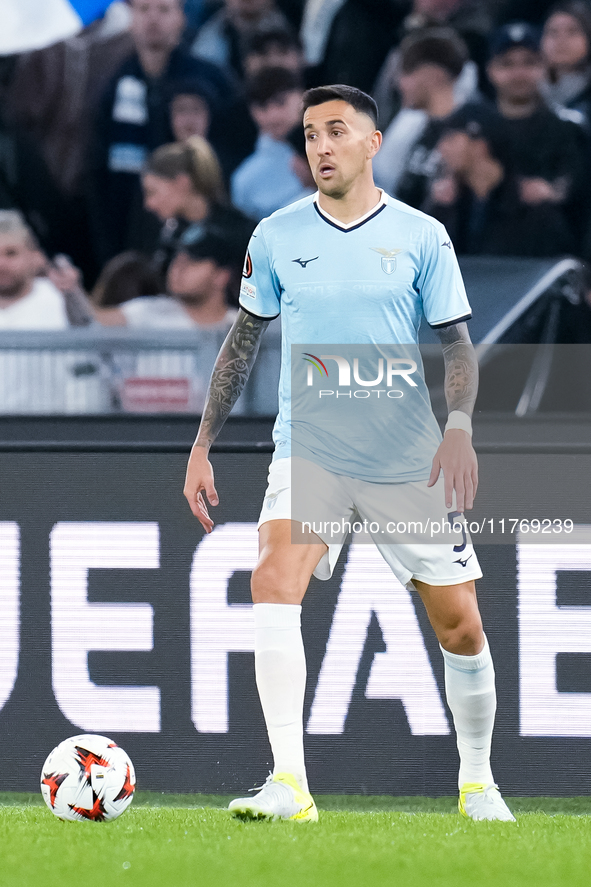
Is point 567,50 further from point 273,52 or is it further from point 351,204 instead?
point 351,204

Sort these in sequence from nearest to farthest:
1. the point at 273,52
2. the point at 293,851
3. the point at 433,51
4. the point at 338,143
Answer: the point at 293,851 → the point at 338,143 → the point at 433,51 → the point at 273,52

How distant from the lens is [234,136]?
526 centimetres

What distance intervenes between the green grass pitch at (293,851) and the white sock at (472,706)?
0.53ft

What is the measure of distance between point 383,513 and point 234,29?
10.2ft

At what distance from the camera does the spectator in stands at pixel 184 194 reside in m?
5.08

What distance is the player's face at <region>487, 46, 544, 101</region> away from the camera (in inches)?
205

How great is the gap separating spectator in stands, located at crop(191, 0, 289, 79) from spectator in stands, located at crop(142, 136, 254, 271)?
1.58 feet

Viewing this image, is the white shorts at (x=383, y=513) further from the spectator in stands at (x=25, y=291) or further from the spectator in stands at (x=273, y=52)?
the spectator in stands at (x=273, y=52)

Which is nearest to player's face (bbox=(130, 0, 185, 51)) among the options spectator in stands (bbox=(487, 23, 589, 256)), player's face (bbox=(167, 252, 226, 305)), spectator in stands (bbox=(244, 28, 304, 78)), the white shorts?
spectator in stands (bbox=(244, 28, 304, 78))

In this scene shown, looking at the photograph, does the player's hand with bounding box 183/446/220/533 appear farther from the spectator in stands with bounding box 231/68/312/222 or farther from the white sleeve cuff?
the spectator in stands with bounding box 231/68/312/222

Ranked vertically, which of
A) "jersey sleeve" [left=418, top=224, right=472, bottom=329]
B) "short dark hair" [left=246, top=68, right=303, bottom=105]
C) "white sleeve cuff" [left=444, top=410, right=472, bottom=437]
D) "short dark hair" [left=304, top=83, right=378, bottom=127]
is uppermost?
"short dark hair" [left=304, top=83, right=378, bottom=127]

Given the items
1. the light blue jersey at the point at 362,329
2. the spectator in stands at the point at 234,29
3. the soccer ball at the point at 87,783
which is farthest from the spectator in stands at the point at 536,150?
the soccer ball at the point at 87,783

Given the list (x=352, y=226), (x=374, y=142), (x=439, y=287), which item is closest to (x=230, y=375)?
(x=352, y=226)

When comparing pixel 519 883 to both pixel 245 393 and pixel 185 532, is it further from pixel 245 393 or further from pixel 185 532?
pixel 245 393
